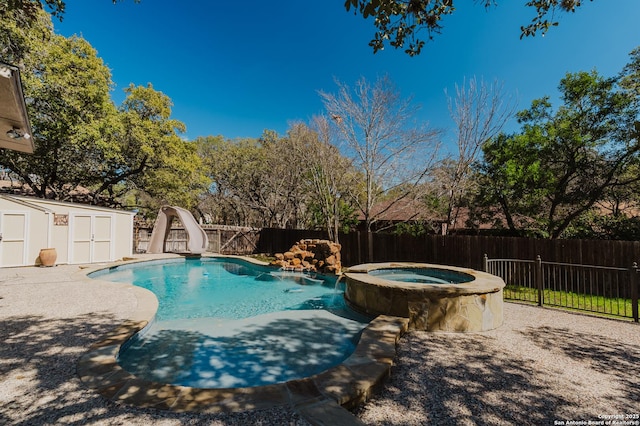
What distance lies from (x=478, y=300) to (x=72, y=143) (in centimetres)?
1728

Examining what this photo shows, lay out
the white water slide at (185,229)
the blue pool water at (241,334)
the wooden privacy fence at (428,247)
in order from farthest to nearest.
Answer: the white water slide at (185,229), the wooden privacy fence at (428,247), the blue pool water at (241,334)

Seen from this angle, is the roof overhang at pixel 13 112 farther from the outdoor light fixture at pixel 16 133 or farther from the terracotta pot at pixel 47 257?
the terracotta pot at pixel 47 257

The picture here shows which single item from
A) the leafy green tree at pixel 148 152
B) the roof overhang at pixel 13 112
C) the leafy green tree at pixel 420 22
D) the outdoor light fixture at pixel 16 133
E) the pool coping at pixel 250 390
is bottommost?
the pool coping at pixel 250 390

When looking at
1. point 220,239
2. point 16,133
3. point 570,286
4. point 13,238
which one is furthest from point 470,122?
point 13,238

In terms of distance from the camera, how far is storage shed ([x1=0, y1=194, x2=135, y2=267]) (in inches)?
400

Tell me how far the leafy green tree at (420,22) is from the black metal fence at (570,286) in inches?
196

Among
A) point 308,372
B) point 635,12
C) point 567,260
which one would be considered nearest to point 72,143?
point 308,372

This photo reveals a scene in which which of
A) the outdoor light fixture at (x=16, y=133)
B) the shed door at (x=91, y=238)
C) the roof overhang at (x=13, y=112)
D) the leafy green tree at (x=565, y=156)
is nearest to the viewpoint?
the roof overhang at (x=13, y=112)

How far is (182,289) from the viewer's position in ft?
29.4

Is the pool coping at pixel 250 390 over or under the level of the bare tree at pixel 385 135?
under

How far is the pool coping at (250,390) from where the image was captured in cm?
246

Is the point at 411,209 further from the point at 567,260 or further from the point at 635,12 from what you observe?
the point at 635,12

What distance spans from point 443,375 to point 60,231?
47.1 ft

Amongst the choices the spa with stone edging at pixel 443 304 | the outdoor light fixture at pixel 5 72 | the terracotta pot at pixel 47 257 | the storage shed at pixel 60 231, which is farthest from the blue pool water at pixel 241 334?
the outdoor light fixture at pixel 5 72
